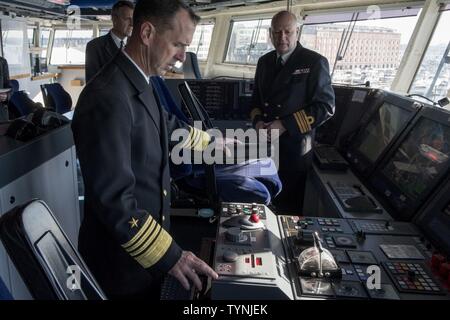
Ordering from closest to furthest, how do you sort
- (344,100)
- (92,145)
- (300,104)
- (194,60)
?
(92,145) < (300,104) < (344,100) < (194,60)

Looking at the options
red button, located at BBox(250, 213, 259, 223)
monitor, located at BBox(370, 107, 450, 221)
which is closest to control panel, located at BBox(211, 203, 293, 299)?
red button, located at BBox(250, 213, 259, 223)

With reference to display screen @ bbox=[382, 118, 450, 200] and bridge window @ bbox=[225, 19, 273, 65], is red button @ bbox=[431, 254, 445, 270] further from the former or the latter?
bridge window @ bbox=[225, 19, 273, 65]

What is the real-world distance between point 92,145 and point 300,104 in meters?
1.55

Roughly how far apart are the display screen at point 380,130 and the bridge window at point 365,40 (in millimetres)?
1580

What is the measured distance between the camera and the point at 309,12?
5.44 m

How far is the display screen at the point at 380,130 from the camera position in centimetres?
196

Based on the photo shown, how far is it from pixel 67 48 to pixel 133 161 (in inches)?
382

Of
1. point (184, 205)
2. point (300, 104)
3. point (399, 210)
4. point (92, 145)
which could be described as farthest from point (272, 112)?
point (92, 145)

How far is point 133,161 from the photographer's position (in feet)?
3.48

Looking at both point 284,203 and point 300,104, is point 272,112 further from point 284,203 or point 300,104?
point 284,203

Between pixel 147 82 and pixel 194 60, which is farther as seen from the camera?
pixel 194 60

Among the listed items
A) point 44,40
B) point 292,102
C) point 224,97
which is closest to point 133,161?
point 292,102

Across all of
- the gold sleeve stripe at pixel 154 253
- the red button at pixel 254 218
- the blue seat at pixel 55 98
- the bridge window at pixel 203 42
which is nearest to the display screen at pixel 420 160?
the red button at pixel 254 218

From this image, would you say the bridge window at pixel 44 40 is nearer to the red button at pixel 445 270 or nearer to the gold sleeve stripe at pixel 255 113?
the gold sleeve stripe at pixel 255 113
